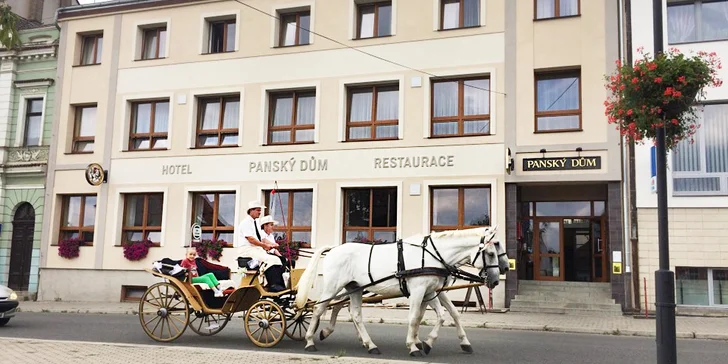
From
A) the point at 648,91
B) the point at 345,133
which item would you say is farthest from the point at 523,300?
the point at 648,91

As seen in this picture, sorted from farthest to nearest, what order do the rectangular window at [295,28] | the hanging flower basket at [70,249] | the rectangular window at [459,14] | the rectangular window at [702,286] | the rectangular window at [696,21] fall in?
1. the hanging flower basket at [70,249]
2. the rectangular window at [295,28]
3. the rectangular window at [459,14]
4. the rectangular window at [696,21]
5. the rectangular window at [702,286]

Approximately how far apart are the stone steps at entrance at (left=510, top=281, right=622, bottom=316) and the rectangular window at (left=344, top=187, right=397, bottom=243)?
161 inches

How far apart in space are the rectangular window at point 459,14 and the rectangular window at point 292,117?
4696 millimetres

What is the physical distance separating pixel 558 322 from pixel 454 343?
4896mm

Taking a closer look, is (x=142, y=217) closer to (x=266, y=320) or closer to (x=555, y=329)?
(x=266, y=320)

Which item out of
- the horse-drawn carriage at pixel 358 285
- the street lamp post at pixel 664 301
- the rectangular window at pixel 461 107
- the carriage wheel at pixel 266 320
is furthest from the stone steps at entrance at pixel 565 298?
the street lamp post at pixel 664 301

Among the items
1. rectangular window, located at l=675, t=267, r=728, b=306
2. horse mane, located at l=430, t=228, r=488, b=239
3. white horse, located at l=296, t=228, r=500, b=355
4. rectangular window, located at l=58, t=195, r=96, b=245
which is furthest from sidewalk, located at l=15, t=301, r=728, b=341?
horse mane, located at l=430, t=228, r=488, b=239

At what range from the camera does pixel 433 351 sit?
378 inches

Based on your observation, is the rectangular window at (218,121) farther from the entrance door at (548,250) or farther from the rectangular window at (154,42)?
the entrance door at (548,250)

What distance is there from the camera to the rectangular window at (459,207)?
1833 centimetres

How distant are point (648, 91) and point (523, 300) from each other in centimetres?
1044

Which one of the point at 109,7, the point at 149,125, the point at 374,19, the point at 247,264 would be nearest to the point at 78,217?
the point at 149,125

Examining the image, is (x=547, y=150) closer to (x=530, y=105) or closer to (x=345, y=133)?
(x=530, y=105)

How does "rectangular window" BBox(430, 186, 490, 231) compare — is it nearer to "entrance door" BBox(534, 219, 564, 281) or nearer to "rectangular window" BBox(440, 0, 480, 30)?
"entrance door" BBox(534, 219, 564, 281)
